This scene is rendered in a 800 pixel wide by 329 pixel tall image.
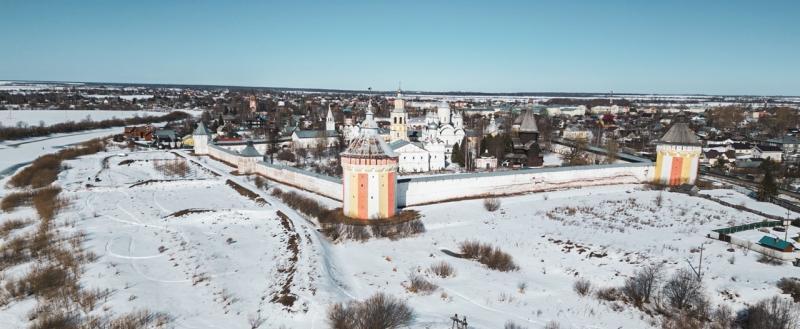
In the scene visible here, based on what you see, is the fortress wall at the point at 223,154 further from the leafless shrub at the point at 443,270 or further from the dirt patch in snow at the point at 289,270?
the leafless shrub at the point at 443,270

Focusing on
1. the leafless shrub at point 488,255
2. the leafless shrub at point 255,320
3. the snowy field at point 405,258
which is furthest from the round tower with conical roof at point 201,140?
the leafless shrub at point 255,320

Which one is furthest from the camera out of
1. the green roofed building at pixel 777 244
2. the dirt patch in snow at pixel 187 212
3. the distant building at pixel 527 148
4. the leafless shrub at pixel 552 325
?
the distant building at pixel 527 148

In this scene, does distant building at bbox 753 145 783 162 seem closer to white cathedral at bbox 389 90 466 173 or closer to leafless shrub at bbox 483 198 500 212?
white cathedral at bbox 389 90 466 173

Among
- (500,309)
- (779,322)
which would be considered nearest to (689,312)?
(779,322)

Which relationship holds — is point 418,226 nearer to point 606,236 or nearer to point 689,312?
point 606,236

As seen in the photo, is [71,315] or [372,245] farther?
[372,245]

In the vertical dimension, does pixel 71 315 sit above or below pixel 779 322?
below
